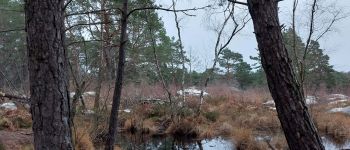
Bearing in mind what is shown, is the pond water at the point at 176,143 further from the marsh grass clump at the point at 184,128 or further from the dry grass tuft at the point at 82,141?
the dry grass tuft at the point at 82,141

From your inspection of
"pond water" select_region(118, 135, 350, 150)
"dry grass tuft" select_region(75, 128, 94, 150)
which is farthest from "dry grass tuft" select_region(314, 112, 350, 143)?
"dry grass tuft" select_region(75, 128, 94, 150)

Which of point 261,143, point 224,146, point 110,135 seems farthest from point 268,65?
point 224,146

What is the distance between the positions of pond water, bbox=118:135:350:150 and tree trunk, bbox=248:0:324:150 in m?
7.84

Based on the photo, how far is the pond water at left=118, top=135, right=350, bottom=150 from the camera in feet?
35.8

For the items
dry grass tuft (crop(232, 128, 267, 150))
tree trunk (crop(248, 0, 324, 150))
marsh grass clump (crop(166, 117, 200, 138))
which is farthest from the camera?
marsh grass clump (crop(166, 117, 200, 138))

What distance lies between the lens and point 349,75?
31000 millimetres

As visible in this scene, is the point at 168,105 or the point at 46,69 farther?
the point at 168,105

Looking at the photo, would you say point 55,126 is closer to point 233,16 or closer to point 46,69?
point 46,69

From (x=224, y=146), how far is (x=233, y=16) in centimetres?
512

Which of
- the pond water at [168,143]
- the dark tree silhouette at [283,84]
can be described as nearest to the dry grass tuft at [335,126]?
the pond water at [168,143]

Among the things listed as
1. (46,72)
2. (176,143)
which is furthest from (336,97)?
(46,72)

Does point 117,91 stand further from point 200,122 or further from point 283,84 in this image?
point 200,122

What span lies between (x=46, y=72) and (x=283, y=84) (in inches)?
62.3

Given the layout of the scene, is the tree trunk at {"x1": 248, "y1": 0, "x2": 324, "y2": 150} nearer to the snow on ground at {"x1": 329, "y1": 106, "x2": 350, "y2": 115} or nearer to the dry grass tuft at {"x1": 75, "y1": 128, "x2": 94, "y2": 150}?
the dry grass tuft at {"x1": 75, "y1": 128, "x2": 94, "y2": 150}
